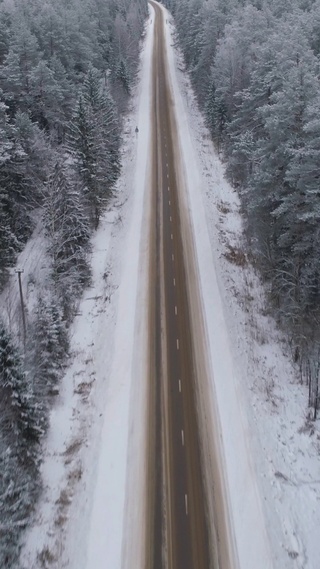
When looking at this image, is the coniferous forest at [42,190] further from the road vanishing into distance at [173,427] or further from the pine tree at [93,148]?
the road vanishing into distance at [173,427]

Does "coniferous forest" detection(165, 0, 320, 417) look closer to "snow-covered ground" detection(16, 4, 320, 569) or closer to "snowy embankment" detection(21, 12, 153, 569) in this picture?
"snow-covered ground" detection(16, 4, 320, 569)

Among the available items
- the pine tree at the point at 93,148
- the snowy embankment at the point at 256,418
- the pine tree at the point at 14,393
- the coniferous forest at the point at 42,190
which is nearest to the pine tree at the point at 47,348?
the coniferous forest at the point at 42,190

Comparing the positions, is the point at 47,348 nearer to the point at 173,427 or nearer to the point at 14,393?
the point at 14,393

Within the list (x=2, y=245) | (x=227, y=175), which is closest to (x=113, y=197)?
(x=227, y=175)

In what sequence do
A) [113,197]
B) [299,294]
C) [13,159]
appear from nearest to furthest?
[299,294] < [13,159] < [113,197]

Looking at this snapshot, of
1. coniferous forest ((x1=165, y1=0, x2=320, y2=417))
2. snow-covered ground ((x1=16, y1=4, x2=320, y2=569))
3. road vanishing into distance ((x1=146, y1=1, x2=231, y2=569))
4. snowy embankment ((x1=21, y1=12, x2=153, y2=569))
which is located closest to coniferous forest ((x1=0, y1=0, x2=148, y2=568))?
snowy embankment ((x1=21, y1=12, x2=153, y2=569))

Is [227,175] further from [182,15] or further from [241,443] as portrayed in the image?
[182,15]

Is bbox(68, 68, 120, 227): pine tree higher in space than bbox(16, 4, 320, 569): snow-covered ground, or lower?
higher
